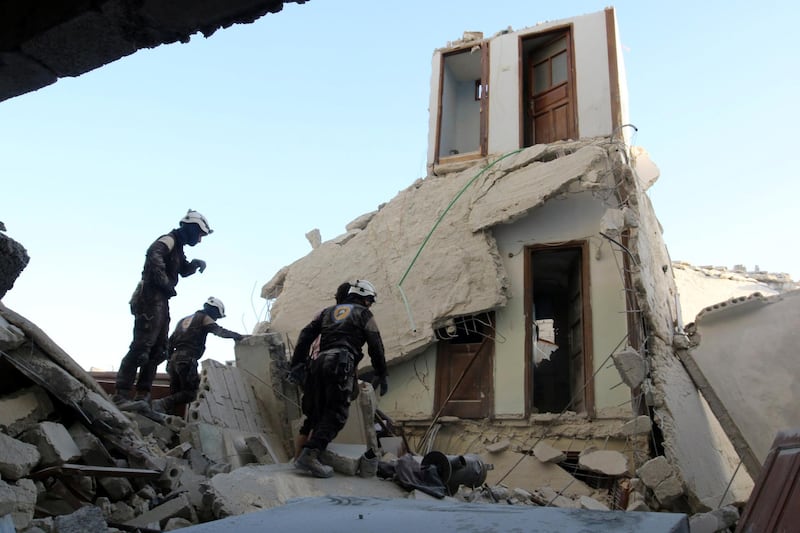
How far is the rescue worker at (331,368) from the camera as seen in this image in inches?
192

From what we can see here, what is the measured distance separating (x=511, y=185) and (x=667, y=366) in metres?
3.06

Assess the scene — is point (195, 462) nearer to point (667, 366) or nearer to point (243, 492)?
point (243, 492)

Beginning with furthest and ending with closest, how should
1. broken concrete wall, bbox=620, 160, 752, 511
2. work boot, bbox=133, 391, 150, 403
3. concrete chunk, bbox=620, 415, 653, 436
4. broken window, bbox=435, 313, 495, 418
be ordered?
1. broken window, bbox=435, 313, 495, 418
2. concrete chunk, bbox=620, 415, 653, 436
3. broken concrete wall, bbox=620, 160, 752, 511
4. work boot, bbox=133, 391, 150, 403

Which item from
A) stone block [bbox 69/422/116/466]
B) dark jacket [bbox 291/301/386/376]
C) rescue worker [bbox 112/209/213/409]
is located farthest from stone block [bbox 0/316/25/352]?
dark jacket [bbox 291/301/386/376]

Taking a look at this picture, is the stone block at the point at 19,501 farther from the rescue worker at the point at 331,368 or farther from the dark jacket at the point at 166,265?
the dark jacket at the point at 166,265

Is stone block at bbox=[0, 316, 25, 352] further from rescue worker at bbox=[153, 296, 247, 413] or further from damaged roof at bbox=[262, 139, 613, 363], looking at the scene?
damaged roof at bbox=[262, 139, 613, 363]

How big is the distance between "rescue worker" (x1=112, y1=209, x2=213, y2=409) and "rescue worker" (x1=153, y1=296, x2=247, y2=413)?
0.43m

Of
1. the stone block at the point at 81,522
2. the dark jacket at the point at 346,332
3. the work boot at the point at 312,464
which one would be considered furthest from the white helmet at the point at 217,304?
the stone block at the point at 81,522

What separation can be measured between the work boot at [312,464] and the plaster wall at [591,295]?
144 inches

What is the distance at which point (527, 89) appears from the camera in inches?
411

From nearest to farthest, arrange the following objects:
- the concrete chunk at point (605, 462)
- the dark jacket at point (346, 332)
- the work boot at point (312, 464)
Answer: the work boot at point (312, 464) < the dark jacket at point (346, 332) < the concrete chunk at point (605, 462)

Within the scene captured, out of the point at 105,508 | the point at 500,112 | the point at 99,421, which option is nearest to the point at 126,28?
the point at 105,508

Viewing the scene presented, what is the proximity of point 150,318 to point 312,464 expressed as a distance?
221cm

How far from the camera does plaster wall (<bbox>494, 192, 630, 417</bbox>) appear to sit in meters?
7.76
